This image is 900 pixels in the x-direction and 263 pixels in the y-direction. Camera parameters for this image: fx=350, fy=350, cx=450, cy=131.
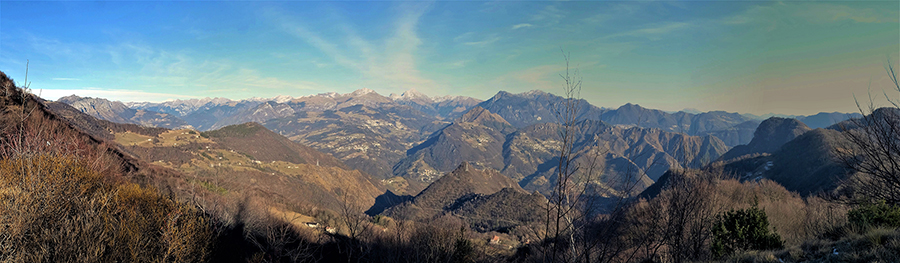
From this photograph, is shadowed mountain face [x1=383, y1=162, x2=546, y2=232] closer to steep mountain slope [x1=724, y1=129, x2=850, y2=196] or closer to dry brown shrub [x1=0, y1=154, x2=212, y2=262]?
steep mountain slope [x1=724, y1=129, x2=850, y2=196]

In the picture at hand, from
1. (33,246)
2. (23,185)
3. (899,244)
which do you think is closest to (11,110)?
(23,185)

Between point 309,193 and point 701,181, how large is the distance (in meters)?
170

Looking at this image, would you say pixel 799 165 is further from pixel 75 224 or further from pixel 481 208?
pixel 75 224

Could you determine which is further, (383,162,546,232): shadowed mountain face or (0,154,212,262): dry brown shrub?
(383,162,546,232): shadowed mountain face

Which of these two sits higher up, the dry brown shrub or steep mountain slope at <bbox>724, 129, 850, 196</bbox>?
the dry brown shrub

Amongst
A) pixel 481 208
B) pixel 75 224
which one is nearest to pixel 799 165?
pixel 481 208

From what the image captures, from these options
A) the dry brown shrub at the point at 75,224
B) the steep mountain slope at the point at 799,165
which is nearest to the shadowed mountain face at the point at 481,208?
the steep mountain slope at the point at 799,165

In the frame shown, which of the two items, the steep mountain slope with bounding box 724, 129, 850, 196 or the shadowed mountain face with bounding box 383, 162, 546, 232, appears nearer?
the steep mountain slope with bounding box 724, 129, 850, 196

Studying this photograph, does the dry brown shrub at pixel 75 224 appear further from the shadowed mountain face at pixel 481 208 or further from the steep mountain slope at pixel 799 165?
the steep mountain slope at pixel 799 165

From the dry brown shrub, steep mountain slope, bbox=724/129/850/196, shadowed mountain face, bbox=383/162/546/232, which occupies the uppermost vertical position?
the dry brown shrub

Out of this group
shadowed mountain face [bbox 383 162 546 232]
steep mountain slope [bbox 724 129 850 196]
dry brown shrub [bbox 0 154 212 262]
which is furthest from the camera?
shadowed mountain face [bbox 383 162 546 232]

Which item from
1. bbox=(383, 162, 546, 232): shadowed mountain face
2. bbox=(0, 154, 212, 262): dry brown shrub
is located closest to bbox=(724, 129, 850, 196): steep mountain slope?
bbox=(383, 162, 546, 232): shadowed mountain face

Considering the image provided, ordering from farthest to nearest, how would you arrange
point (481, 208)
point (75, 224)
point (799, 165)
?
point (481, 208)
point (799, 165)
point (75, 224)

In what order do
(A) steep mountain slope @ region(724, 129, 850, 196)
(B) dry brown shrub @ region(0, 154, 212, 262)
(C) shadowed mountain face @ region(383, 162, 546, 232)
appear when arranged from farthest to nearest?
(C) shadowed mountain face @ region(383, 162, 546, 232)
(A) steep mountain slope @ region(724, 129, 850, 196)
(B) dry brown shrub @ region(0, 154, 212, 262)
